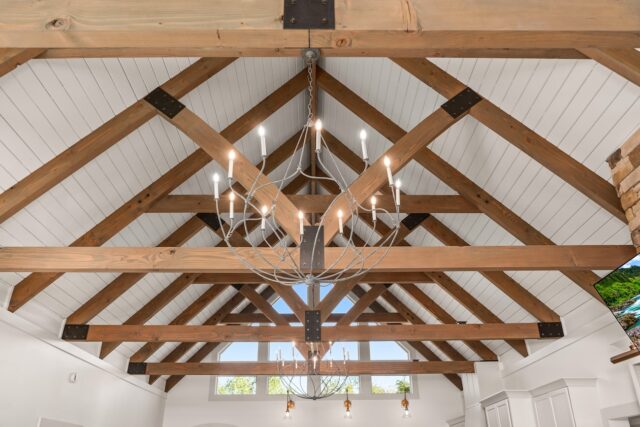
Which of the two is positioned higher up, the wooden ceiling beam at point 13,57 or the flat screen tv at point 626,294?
the wooden ceiling beam at point 13,57

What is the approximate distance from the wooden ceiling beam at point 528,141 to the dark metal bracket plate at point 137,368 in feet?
20.8

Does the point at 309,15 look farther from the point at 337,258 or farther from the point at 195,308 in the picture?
the point at 195,308

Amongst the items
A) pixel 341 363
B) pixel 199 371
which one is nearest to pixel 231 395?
pixel 199 371

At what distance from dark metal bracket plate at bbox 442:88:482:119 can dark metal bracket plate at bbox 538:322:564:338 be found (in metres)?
3.26

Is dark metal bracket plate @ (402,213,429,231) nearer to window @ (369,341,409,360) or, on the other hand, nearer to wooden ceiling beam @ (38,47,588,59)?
wooden ceiling beam @ (38,47,588,59)

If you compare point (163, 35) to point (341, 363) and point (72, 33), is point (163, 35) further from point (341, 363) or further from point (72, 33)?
point (341, 363)

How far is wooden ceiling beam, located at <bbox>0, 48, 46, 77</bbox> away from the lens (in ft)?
9.88

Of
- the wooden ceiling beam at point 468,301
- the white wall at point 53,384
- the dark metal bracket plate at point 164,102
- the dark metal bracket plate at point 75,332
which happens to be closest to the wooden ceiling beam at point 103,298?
the dark metal bracket plate at point 75,332

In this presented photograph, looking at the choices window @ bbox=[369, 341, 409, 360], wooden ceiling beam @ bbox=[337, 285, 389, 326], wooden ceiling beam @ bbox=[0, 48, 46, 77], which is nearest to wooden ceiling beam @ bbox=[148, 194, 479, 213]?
wooden ceiling beam @ bbox=[0, 48, 46, 77]

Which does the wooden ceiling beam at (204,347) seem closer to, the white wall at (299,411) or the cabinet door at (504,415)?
the white wall at (299,411)

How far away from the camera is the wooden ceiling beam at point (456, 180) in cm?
498

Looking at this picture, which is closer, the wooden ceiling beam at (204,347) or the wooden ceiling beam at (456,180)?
the wooden ceiling beam at (456,180)

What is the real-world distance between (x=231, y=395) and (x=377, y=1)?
31.3ft

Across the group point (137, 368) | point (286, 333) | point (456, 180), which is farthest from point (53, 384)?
point (456, 180)
